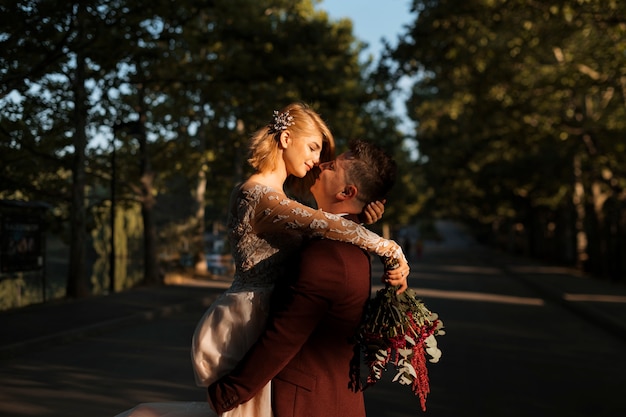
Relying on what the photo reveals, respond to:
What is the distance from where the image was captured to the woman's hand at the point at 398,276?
269 centimetres

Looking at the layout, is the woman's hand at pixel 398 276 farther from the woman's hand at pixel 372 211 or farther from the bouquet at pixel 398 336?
the woman's hand at pixel 372 211

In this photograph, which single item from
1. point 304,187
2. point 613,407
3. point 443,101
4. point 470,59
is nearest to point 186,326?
point 613,407

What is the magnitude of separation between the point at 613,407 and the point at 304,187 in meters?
6.11

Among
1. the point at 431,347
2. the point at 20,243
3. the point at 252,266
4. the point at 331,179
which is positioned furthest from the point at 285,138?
the point at 20,243

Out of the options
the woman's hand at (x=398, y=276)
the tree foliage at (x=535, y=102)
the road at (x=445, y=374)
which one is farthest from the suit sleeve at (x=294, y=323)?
the tree foliage at (x=535, y=102)

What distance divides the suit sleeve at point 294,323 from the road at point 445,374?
5317mm

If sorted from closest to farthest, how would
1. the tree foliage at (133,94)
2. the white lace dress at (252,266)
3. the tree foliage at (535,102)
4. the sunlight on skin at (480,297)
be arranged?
1. the white lace dress at (252,266)
2. the tree foliage at (133,94)
3. the tree foliage at (535,102)
4. the sunlight on skin at (480,297)

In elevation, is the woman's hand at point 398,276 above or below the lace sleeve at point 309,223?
below

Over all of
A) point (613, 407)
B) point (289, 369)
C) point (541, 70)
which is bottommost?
point (613, 407)

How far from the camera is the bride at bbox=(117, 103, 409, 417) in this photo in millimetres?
2584

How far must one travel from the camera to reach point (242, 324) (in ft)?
8.46

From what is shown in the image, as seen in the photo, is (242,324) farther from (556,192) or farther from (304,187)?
(556,192)

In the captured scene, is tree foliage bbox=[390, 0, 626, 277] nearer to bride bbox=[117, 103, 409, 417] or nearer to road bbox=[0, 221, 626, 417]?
road bbox=[0, 221, 626, 417]

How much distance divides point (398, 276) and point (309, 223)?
0.32 metres
